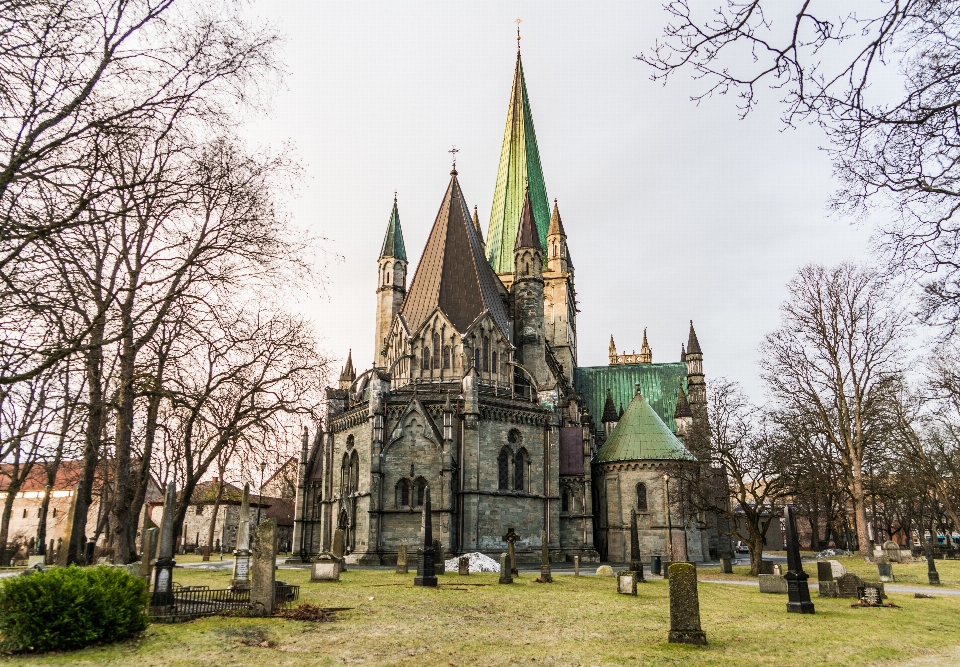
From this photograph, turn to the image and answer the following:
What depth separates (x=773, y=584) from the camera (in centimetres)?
1864

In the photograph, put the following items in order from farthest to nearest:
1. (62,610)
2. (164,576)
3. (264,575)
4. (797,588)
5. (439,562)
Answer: (439,562)
(797,588)
(264,575)
(164,576)
(62,610)

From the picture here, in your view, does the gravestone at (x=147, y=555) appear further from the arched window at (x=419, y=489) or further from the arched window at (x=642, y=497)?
the arched window at (x=642, y=497)

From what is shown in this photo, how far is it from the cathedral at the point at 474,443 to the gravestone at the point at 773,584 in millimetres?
9492

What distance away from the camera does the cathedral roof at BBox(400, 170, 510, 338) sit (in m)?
39.3

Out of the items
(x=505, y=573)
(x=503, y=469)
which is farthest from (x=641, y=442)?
(x=505, y=573)

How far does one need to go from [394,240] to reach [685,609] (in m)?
38.1

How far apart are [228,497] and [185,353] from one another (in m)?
48.5

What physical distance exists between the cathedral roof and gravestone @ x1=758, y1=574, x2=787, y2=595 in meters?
22.3

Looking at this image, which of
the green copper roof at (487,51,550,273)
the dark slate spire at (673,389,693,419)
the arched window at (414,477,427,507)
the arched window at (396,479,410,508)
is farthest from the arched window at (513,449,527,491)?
the green copper roof at (487,51,550,273)

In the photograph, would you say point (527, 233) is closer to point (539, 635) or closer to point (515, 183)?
point (515, 183)

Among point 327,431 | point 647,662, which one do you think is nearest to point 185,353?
point 647,662

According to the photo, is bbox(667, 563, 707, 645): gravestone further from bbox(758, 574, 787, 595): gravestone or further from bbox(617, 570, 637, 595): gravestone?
bbox(758, 574, 787, 595): gravestone

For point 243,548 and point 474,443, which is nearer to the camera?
point 243,548

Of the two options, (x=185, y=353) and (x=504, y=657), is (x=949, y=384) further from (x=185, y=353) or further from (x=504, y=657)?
(x=185, y=353)
